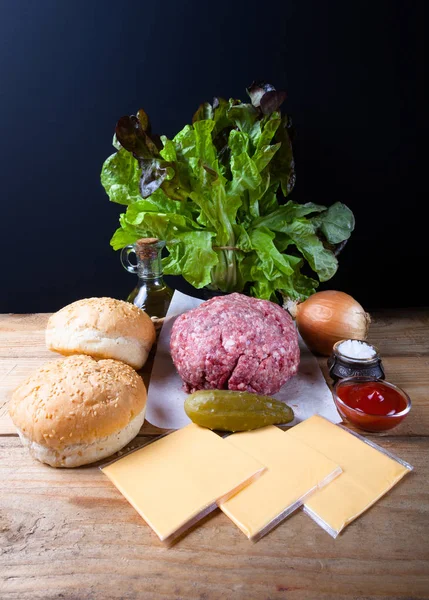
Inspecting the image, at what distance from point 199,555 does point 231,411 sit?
41 cm

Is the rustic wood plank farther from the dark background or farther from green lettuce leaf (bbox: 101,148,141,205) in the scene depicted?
the dark background

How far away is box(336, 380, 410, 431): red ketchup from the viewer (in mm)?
1319

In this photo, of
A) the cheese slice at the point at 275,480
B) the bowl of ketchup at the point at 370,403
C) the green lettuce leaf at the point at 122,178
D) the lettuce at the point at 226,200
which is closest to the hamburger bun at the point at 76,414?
the cheese slice at the point at 275,480

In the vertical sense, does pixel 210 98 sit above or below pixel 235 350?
above

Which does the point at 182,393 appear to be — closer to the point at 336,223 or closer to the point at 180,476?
the point at 180,476

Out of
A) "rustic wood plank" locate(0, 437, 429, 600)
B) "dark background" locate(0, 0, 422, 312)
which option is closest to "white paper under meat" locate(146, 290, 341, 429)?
"rustic wood plank" locate(0, 437, 429, 600)

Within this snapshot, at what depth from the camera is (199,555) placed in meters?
0.98

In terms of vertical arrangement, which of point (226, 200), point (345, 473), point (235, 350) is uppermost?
point (226, 200)

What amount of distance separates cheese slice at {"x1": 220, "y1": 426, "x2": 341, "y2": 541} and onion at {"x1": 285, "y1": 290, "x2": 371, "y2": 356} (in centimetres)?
58

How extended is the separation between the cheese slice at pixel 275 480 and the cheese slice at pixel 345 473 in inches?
1.2

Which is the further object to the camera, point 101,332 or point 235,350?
point 101,332

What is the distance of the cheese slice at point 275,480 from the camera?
1040 mm

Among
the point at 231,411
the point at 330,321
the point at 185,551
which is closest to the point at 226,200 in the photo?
the point at 330,321

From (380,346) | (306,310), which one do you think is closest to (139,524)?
(306,310)
